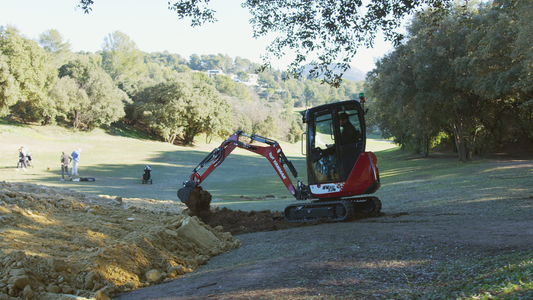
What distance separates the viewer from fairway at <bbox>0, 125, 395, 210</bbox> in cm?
2109

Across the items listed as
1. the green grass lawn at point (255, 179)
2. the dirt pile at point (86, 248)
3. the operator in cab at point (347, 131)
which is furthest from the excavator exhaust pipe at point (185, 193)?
the operator in cab at point (347, 131)

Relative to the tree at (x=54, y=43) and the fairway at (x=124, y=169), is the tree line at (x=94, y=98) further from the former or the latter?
the tree at (x=54, y=43)

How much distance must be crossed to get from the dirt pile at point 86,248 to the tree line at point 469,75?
16623 millimetres

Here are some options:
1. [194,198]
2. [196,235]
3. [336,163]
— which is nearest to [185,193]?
[194,198]

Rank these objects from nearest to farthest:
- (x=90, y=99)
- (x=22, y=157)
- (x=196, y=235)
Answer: (x=196, y=235)
(x=22, y=157)
(x=90, y=99)

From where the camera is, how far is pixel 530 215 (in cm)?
868

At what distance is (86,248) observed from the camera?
684 centimetres

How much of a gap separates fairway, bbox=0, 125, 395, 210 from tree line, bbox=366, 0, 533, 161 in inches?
411

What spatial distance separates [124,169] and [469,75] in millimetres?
26936

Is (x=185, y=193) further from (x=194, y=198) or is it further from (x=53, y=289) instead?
(x=53, y=289)

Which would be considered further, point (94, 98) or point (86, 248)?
point (94, 98)

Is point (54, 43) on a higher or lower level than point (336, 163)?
higher

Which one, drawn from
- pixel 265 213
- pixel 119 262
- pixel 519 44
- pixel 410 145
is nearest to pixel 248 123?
pixel 410 145

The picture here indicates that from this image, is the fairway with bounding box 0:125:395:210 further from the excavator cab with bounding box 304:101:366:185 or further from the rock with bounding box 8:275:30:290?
the rock with bounding box 8:275:30:290
